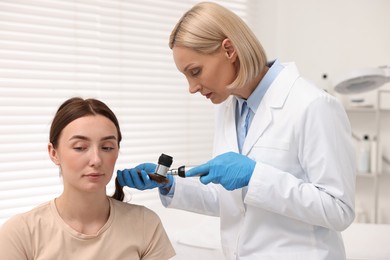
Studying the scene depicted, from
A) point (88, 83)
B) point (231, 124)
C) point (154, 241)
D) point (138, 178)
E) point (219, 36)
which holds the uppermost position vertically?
point (219, 36)

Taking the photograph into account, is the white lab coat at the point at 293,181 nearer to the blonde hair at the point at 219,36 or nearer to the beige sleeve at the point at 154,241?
the blonde hair at the point at 219,36

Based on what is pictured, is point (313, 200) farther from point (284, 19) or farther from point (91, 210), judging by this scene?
point (284, 19)

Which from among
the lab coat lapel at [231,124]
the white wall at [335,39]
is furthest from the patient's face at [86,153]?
the white wall at [335,39]

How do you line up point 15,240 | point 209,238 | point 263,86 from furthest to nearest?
point 209,238
point 263,86
point 15,240

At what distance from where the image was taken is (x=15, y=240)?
1134mm

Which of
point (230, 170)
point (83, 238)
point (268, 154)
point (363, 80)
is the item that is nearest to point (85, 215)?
point (83, 238)

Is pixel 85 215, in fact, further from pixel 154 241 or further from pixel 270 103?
pixel 270 103

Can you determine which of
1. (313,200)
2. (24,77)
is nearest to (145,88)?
(24,77)

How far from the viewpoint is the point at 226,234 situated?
1.40m

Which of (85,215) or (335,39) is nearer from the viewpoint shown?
(85,215)

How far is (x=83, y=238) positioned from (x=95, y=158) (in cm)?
20

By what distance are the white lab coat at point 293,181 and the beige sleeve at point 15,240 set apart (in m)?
0.54

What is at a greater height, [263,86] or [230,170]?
[263,86]

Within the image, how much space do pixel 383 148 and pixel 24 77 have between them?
7.11 ft
